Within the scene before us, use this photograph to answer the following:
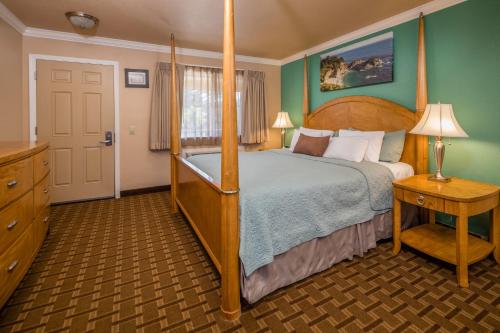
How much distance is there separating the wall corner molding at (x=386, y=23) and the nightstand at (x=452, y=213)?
172 centimetres

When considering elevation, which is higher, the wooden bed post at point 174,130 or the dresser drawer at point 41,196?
the wooden bed post at point 174,130

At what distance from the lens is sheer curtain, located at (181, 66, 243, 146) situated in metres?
4.43

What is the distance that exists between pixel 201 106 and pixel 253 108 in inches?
37.9

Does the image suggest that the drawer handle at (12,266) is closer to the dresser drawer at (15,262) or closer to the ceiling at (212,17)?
the dresser drawer at (15,262)

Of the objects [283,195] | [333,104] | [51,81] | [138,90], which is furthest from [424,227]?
[51,81]

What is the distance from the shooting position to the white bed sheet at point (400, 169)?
2616mm

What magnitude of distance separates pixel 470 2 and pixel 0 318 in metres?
4.35

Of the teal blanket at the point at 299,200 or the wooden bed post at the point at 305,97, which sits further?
the wooden bed post at the point at 305,97

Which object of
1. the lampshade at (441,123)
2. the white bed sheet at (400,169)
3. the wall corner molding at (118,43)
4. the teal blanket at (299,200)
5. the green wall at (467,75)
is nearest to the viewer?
the teal blanket at (299,200)

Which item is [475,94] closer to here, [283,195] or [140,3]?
[283,195]

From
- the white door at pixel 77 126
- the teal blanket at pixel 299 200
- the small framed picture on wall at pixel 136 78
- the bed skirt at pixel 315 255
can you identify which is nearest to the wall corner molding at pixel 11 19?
→ the white door at pixel 77 126

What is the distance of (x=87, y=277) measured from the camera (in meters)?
2.04

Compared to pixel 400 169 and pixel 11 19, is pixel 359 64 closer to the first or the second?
pixel 400 169

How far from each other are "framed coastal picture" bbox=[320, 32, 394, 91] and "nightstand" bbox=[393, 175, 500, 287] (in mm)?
1510
